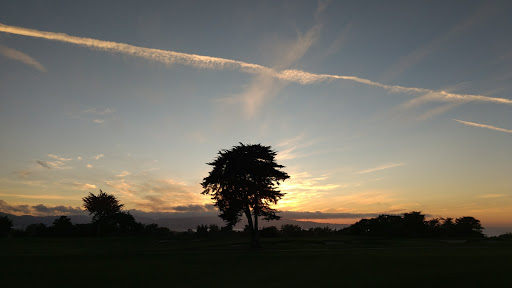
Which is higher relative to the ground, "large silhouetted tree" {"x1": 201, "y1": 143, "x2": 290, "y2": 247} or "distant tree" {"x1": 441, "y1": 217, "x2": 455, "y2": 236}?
"large silhouetted tree" {"x1": 201, "y1": 143, "x2": 290, "y2": 247}

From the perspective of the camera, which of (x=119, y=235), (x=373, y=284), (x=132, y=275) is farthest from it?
(x=119, y=235)

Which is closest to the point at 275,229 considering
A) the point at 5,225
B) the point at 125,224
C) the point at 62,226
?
the point at 125,224

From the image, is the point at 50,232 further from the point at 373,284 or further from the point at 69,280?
the point at 373,284

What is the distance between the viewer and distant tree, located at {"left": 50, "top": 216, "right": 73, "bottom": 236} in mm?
50156

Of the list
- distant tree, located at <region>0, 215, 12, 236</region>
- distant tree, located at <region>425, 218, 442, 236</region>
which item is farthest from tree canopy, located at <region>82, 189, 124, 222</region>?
distant tree, located at <region>425, 218, 442, 236</region>

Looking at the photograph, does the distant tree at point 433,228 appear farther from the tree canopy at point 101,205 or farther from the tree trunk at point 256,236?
the tree canopy at point 101,205

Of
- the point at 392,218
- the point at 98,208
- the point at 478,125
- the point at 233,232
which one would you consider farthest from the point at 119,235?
the point at 478,125

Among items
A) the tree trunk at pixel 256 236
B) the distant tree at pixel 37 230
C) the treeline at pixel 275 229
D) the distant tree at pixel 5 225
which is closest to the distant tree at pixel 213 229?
the treeline at pixel 275 229

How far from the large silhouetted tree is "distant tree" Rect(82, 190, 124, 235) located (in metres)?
23.4

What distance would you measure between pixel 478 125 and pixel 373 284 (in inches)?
1560

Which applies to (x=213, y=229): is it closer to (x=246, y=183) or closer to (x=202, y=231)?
(x=202, y=231)

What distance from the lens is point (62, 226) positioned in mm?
50781

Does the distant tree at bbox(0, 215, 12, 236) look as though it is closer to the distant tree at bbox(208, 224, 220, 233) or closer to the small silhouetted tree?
the small silhouetted tree

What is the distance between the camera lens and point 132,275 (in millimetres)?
14023
